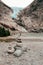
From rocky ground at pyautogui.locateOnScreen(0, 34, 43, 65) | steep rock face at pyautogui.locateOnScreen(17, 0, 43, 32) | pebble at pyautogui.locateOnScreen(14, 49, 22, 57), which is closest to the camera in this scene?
rocky ground at pyautogui.locateOnScreen(0, 34, 43, 65)

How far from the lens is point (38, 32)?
38219mm

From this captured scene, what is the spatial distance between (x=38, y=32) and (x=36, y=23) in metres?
3.73

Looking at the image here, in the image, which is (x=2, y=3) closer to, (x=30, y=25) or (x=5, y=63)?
(x=30, y=25)

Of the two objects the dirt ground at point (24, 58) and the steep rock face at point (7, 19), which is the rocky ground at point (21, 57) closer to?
the dirt ground at point (24, 58)

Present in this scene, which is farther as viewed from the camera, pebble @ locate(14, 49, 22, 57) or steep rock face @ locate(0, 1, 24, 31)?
steep rock face @ locate(0, 1, 24, 31)

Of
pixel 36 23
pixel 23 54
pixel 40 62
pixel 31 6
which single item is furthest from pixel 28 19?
pixel 40 62

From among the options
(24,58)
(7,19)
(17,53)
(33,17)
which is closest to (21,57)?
(24,58)

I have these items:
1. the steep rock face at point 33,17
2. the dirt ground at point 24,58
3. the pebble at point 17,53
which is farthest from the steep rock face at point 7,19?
the pebble at point 17,53

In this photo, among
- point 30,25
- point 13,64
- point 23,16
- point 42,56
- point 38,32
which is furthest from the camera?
point 23,16

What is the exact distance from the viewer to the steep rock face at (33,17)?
4070 cm

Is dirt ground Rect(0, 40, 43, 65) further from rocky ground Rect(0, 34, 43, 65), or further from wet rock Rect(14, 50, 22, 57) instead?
wet rock Rect(14, 50, 22, 57)

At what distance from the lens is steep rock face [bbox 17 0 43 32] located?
134 feet

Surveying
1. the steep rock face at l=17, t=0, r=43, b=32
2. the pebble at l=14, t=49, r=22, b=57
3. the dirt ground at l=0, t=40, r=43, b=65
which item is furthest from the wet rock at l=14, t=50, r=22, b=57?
the steep rock face at l=17, t=0, r=43, b=32

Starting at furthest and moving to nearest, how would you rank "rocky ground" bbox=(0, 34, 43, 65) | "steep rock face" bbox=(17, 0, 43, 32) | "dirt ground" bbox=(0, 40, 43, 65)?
"steep rock face" bbox=(17, 0, 43, 32) < "rocky ground" bbox=(0, 34, 43, 65) < "dirt ground" bbox=(0, 40, 43, 65)
